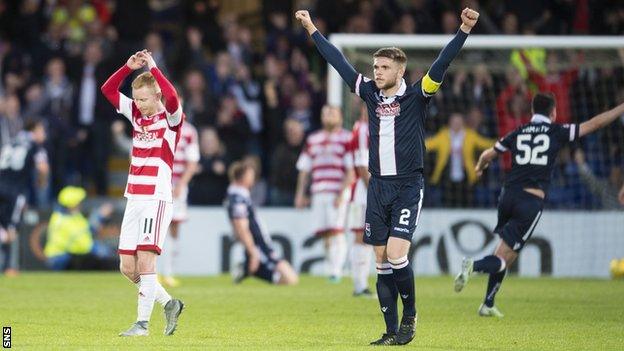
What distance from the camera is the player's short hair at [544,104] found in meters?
12.3

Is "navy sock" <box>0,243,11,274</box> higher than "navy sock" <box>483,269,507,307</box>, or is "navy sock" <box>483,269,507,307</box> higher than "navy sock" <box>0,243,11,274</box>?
"navy sock" <box>483,269,507,307</box>

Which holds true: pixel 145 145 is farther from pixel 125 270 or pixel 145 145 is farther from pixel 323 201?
pixel 323 201

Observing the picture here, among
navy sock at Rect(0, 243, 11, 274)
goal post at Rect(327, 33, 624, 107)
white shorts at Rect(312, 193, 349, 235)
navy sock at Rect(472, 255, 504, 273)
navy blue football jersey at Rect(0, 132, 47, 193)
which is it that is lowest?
navy sock at Rect(0, 243, 11, 274)

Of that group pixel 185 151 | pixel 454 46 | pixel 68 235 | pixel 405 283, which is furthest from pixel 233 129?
pixel 454 46

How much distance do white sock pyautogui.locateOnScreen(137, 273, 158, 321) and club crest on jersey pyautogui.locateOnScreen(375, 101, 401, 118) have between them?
2.16 metres

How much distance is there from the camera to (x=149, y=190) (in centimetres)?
988

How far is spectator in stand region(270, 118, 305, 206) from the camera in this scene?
20.5 m

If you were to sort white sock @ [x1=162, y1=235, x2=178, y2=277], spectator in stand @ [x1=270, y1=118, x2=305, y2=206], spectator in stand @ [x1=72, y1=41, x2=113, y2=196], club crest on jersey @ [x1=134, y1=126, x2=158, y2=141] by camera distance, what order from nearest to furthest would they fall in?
club crest on jersey @ [x1=134, y1=126, x2=158, y2=141] < white sock @ [x1=162, y1=235, x2=178, y2=277] < spectator in stand @ [x1=270, y1=118, x2=305, y2=206] < spectator in stand @ [x1=72, y1=41, x2=113, y2=196]

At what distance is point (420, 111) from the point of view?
376 inches

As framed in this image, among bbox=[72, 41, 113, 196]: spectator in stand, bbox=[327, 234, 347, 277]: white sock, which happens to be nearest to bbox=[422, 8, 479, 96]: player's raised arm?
bbox=[327, 234, 347, 277]: white sock

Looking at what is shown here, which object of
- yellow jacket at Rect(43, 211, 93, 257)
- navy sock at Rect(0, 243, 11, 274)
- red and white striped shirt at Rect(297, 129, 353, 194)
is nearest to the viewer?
red and white striped shirt at Rect(297, 129, 353, 194)

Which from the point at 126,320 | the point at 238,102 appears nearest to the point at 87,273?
the point at 238,102

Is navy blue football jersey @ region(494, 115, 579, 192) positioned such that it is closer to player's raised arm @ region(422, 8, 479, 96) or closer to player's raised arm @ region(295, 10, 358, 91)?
player's raised arm @ region(295, 10, 358, 91)

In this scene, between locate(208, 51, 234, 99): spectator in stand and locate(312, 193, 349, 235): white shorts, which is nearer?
locate(312, 193, 349, 235): white shorts
